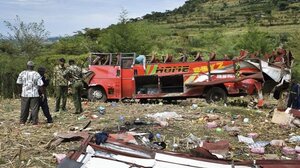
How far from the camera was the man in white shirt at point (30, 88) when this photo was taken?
11.4 meters

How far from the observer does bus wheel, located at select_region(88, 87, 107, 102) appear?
16.7m

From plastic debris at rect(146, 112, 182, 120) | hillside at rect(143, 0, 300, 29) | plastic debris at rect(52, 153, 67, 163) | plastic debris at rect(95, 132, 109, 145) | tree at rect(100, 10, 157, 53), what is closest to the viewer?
plastic debris at rect(95, 132, 109, 145)

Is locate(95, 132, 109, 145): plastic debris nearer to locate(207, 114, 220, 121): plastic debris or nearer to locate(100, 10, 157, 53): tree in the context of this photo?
locate(207, 114, 220, 121): plastic debris

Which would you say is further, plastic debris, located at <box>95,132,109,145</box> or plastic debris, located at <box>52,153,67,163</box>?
plastic debris, located at <box>52,153,67,163</box>

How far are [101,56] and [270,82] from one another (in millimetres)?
6158

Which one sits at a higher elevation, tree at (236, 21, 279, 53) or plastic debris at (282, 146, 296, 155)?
tree at (236, 21, 279, 53)

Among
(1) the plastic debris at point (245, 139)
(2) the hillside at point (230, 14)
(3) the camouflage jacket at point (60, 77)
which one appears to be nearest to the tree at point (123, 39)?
(3) the camouflage jacket at point (60, 77)

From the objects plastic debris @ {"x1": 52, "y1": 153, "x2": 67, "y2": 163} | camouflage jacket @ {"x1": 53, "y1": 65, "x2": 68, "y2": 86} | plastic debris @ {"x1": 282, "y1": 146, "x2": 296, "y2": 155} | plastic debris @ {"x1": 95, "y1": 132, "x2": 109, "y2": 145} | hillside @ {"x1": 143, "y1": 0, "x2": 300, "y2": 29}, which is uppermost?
hillside @ {"x1": 143, "y1": 0, "x2": 300, "y2": 29}

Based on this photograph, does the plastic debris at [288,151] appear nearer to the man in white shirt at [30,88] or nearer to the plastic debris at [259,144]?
the plastic debris at [259,144]

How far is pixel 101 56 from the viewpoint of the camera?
17.1 m

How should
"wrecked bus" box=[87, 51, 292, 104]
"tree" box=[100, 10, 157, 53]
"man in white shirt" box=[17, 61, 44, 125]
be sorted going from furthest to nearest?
"tree" box=[100, 10, 157, 53] < "wrecked bus" box=[87, 51, 292, 104] < "man in white shirt" box=[17, 61, 44, 125]

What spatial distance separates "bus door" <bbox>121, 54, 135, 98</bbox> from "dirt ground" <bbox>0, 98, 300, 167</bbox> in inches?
39.1

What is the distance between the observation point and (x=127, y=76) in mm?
16359

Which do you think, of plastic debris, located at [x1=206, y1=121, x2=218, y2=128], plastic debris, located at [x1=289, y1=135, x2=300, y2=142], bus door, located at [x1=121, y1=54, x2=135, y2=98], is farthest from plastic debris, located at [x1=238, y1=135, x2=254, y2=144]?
bus door, located at [x1=121, y1=54, x2=135, y2=98]
